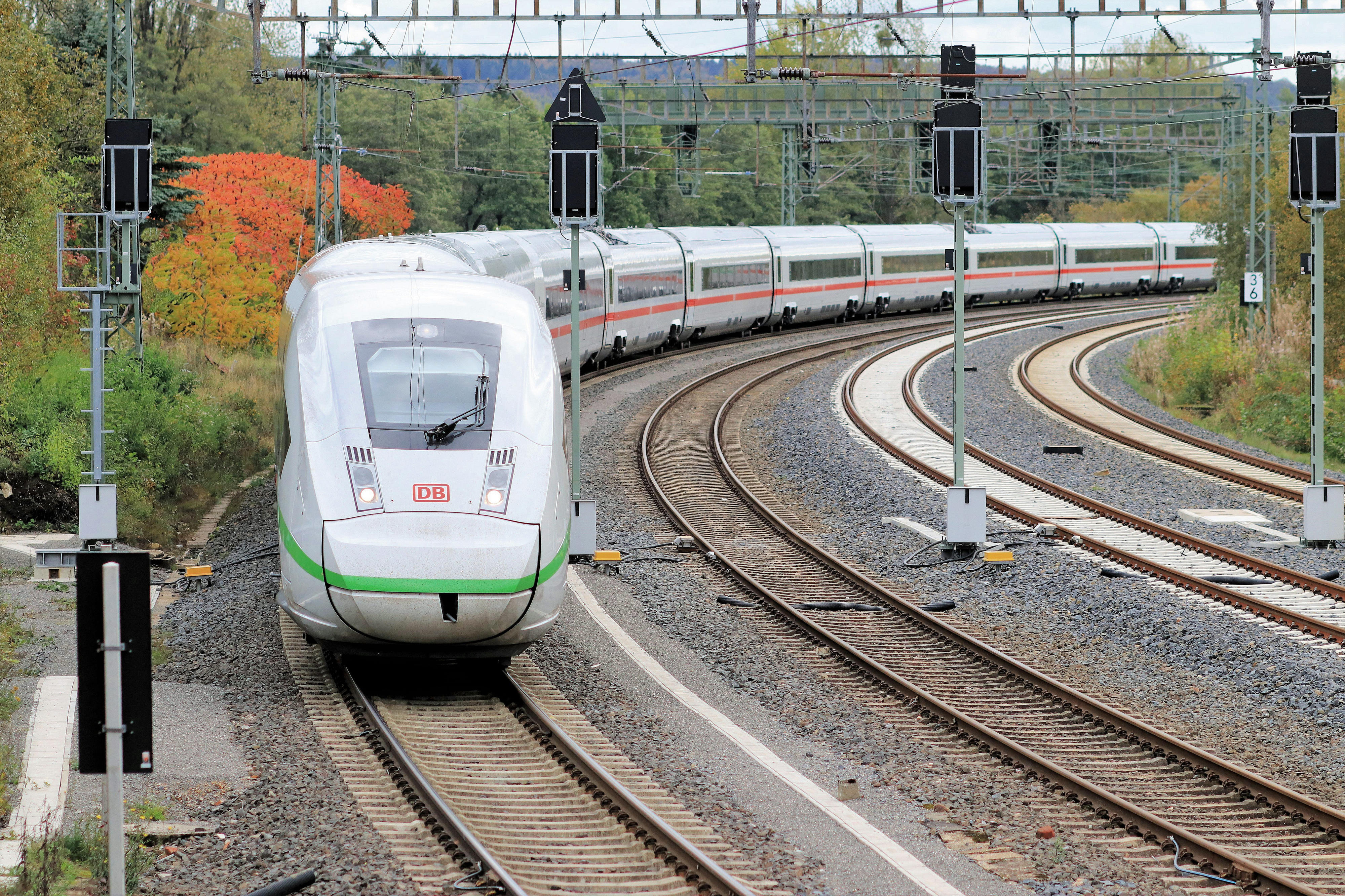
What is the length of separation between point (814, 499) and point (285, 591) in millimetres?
10297

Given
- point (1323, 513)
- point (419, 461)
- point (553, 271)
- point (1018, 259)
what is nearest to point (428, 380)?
point (419, 461)

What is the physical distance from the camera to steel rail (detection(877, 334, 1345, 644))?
13.0 m

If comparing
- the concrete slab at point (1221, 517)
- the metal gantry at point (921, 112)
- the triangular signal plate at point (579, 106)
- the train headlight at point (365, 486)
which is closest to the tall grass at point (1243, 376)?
the metal gantry at point (921, 112)

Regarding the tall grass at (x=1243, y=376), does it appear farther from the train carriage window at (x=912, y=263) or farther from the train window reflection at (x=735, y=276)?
the train carriage window at (x=912, y=263)

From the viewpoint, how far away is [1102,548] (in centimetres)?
1593

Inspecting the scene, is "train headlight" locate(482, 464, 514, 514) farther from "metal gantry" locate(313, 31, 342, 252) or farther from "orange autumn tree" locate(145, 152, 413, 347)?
"orange autumn tree" locate(145, 152, 413, 347)

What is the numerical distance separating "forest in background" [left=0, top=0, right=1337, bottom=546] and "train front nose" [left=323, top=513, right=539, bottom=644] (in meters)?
10.4

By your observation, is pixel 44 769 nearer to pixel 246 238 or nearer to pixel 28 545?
pixel 28 545

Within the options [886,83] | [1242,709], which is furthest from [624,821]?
[886,83]

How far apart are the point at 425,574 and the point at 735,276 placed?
30.0 m

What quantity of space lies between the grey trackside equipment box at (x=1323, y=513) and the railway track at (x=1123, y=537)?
95cm

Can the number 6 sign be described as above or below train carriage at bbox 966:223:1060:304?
below

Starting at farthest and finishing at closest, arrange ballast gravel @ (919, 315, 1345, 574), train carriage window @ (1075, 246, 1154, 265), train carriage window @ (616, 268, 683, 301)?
train carriage window @ (1075, 246, 1154, 265), train carriage window @ (616, 268, 683, 301), ballast gravel @ (919, 315, 1345, 574)

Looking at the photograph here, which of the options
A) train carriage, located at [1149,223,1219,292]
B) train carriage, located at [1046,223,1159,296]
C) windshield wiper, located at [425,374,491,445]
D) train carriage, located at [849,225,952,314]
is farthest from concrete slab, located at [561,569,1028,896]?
train carriage, located at [1149,223,1219,292]
